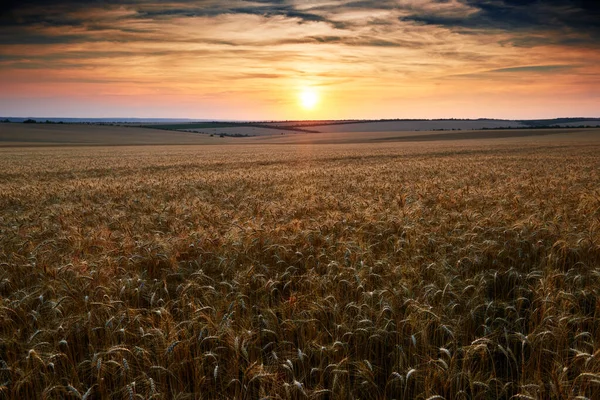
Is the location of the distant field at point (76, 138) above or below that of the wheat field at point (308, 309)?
above

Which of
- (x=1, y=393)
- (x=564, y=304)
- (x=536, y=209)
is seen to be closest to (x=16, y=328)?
(x=1, y=393)

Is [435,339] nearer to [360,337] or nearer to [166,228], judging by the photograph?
[360,337]

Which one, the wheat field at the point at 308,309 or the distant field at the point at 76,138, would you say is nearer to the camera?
the wheat field at the point at 308,309

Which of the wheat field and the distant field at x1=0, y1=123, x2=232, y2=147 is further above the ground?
the distant field at x1=0, y1=123, x2=232, y2=147

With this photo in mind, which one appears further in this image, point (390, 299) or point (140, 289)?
point (140, 289)

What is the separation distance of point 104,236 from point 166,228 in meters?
1.57

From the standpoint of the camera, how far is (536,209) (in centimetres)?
990

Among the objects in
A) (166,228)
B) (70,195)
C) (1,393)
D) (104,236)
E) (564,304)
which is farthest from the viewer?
(70,195)

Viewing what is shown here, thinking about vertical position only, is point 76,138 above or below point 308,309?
above

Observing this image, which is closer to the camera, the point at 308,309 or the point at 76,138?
the point at 308,309

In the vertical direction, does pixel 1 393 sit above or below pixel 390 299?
below

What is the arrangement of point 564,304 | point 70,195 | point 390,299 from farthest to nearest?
point 70,195, point 390,299, point 564,304

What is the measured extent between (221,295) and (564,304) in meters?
3.80

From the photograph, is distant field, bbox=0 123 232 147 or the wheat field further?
distant field, bbox=0 123 232 147
